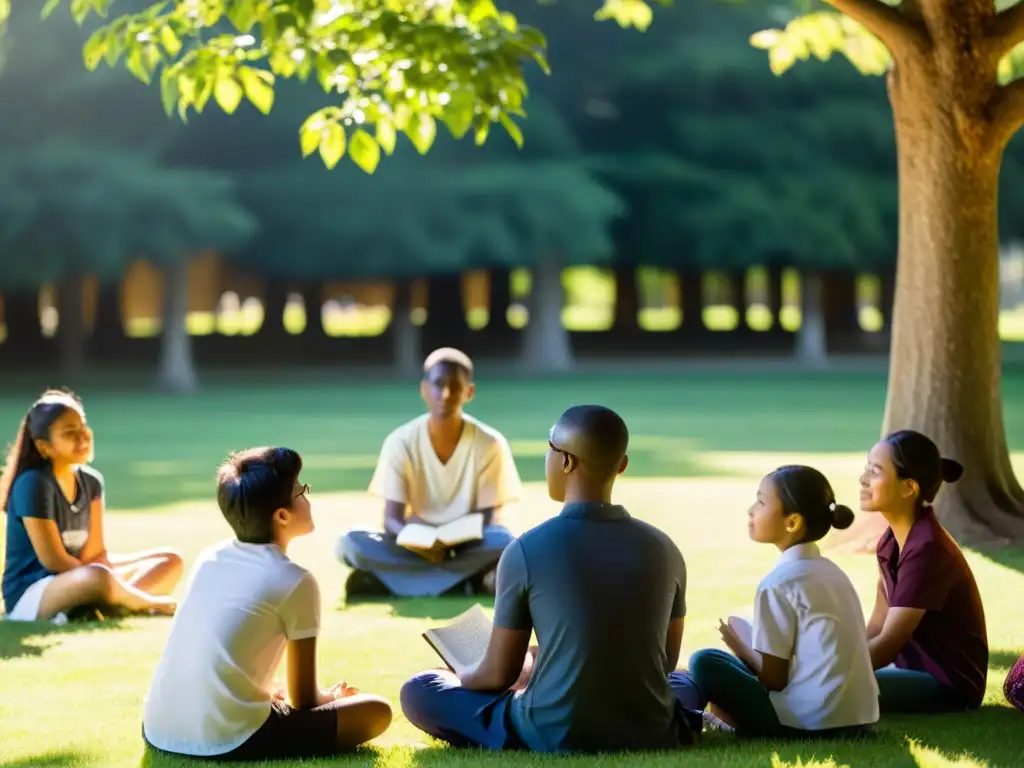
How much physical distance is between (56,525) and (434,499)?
2.10m

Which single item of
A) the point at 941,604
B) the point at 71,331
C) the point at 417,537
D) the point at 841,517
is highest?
the point at 71,331

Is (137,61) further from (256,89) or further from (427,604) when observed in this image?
(427,604)

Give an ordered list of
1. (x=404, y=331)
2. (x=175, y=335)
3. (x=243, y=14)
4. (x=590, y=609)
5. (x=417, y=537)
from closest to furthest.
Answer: (x=590, y=609)
(x=243, y=14)
(x=417, y=537)
(x=175, y=335)
(x=404, y=331)

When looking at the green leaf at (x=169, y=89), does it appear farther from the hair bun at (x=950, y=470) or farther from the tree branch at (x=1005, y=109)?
the tree branch at (x=1005, y=109)

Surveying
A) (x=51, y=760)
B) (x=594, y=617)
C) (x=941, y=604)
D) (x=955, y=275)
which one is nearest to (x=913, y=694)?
(x=941, y=604)

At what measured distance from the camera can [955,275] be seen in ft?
33.4

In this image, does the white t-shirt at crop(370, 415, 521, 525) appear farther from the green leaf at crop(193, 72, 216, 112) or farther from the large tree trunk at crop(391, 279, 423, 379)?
the large tree trunk at crop(391, 279, 423, 379)

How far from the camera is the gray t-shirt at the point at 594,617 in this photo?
473 cm

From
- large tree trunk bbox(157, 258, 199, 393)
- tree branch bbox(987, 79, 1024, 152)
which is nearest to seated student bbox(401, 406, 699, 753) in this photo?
tree branch bbox(987, 79, 1024, 152)

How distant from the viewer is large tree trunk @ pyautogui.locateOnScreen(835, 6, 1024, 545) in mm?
9977

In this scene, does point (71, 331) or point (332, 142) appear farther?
point (71, 331)

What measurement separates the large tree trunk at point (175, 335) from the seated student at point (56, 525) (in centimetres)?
2195

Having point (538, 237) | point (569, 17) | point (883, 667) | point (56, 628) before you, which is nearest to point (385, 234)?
point (538, 237)

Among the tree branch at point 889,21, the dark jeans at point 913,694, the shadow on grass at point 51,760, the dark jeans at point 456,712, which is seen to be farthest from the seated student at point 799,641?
the tree branch at point 889,21
